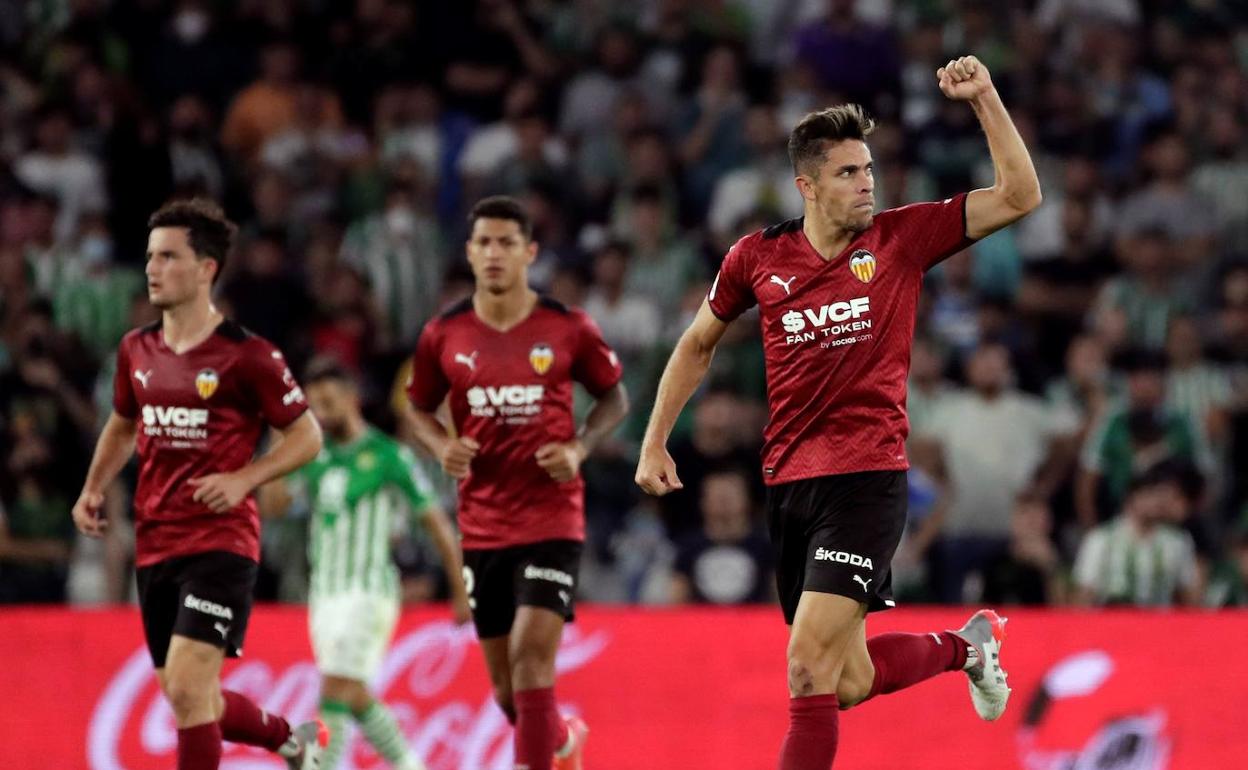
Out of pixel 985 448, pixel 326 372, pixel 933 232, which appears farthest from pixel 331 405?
pixel 985 448

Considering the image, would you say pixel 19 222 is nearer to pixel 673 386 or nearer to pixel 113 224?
pixel 113 224

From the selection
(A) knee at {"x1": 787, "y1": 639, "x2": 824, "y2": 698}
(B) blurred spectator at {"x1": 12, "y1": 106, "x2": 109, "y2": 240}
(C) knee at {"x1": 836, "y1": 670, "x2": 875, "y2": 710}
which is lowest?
(C) knee at {"x1": 836, "y1": 670, "x2": 875, "y2": 710}

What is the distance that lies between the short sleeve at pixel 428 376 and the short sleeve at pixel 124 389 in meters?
1.32

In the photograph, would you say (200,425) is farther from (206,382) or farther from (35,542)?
(35,542)

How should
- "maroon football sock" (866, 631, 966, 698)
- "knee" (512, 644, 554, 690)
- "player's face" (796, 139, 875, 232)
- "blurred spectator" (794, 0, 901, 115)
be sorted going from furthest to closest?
"blurred spectator" (794, 0, 901, 115) → "knee" (512, 644, 554, 690) → "maroon football sock" (866, 631, 966, 698) → "player's face" (796, 139, 875, 232)

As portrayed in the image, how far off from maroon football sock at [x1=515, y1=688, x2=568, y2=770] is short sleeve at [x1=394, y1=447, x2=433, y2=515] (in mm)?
2162

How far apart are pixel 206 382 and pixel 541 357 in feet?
5.03

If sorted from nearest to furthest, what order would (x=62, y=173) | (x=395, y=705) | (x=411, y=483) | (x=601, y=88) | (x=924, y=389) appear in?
1. (x=411, y=483)
2. (x=395, y=705)
3. (x=924, y=389)
4. (x=62, y=173)
5. (x=601, y=88)

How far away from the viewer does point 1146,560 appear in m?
12.1

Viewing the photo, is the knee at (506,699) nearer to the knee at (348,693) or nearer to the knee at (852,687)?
the knee at (348,693)

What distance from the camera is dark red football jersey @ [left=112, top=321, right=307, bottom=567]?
850cm

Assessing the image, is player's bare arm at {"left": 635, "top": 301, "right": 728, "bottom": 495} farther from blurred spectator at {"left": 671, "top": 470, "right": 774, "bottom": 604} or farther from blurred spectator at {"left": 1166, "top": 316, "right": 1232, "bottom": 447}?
blurred spectator at {"left": 1166, "top": 316, "right": 1232, "bottom": 447}

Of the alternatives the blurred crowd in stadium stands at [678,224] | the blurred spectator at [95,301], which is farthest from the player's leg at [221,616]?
the blurred spectator at [95,301]

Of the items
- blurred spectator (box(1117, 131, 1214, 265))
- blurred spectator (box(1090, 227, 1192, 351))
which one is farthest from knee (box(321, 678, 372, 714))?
blurred spectator (box(1117, 131, 1214, 265))
